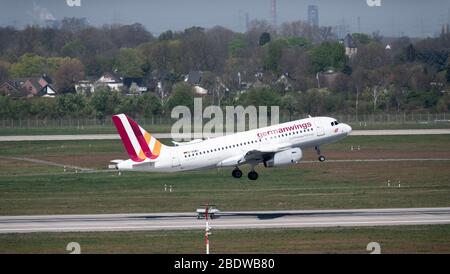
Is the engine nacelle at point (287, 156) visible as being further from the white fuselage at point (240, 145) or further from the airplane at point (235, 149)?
→ the white fuselage at point (240, 145)

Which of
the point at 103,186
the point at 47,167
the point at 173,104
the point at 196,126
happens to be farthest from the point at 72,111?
the point at 103,186

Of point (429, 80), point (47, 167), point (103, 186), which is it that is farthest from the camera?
point (429, 80)

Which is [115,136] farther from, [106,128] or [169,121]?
[169,121]

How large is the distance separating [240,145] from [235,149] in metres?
0.56

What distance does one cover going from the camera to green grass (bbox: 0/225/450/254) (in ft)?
160

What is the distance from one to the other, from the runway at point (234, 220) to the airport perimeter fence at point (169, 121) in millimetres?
76725

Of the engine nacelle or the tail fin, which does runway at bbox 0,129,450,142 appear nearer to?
the engine nacelle

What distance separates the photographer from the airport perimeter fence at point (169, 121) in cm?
14262

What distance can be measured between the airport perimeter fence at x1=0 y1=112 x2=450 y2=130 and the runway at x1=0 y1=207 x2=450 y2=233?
7673 cm

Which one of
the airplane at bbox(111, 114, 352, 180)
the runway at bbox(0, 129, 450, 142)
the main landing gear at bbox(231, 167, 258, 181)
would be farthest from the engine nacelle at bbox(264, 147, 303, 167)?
the runway at bbox(0, 129, 450, 142)

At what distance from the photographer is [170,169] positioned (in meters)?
72.3

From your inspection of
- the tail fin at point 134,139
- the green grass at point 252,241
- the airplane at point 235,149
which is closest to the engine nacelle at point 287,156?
the airplane at point 235,149
